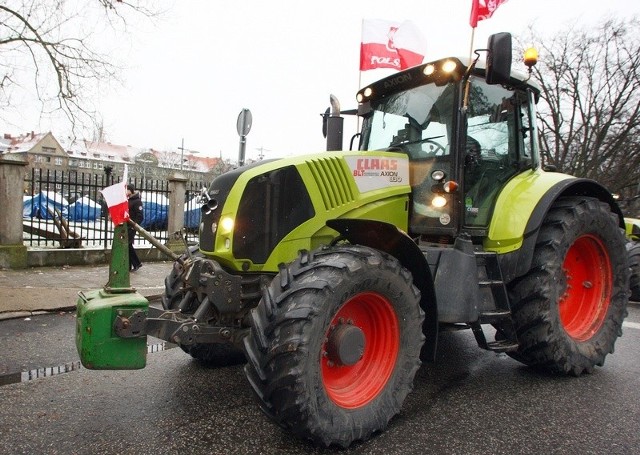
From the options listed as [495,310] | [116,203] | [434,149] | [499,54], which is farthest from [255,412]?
[499,54]

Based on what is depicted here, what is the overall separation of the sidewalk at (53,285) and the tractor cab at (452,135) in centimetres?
420

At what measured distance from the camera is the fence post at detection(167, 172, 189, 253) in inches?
434

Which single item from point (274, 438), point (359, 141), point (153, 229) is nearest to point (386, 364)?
point (274, 438)

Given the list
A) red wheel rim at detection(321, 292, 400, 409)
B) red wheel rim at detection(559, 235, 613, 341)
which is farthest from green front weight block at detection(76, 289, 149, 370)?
red wheel rim at detection(559, 235, 613, 341)

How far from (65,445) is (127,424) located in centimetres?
37

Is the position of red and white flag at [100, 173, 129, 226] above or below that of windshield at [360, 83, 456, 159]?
below

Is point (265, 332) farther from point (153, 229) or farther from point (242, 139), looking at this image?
point (153, 229)

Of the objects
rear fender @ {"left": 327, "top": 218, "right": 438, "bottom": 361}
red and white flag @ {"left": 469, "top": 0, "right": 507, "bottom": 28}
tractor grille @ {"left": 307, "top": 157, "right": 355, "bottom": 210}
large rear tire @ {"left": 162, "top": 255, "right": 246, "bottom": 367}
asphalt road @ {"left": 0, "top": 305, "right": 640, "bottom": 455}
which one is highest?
red and white flag @ {"left": 469, "top": 0, "right": 507, "bottom": 28}

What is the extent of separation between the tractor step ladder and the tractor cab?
0.27m

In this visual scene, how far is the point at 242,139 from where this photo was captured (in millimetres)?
6465

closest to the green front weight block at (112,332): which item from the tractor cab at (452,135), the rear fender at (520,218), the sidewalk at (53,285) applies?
the tractor cab at (452,135)

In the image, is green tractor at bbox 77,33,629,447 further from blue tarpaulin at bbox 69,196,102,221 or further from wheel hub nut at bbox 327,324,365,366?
blue tarpaulin at bbox 69,196,102,221

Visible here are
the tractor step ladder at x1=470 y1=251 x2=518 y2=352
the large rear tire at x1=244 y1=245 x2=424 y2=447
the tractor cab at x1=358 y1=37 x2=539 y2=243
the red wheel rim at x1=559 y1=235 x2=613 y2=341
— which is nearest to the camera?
the large rear tire at x1=244 y1=245 x2=424 y2=447

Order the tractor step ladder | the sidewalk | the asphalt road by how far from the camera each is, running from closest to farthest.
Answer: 1. the asphalt road
2. the tractor step ladder
3. the sidewalk
